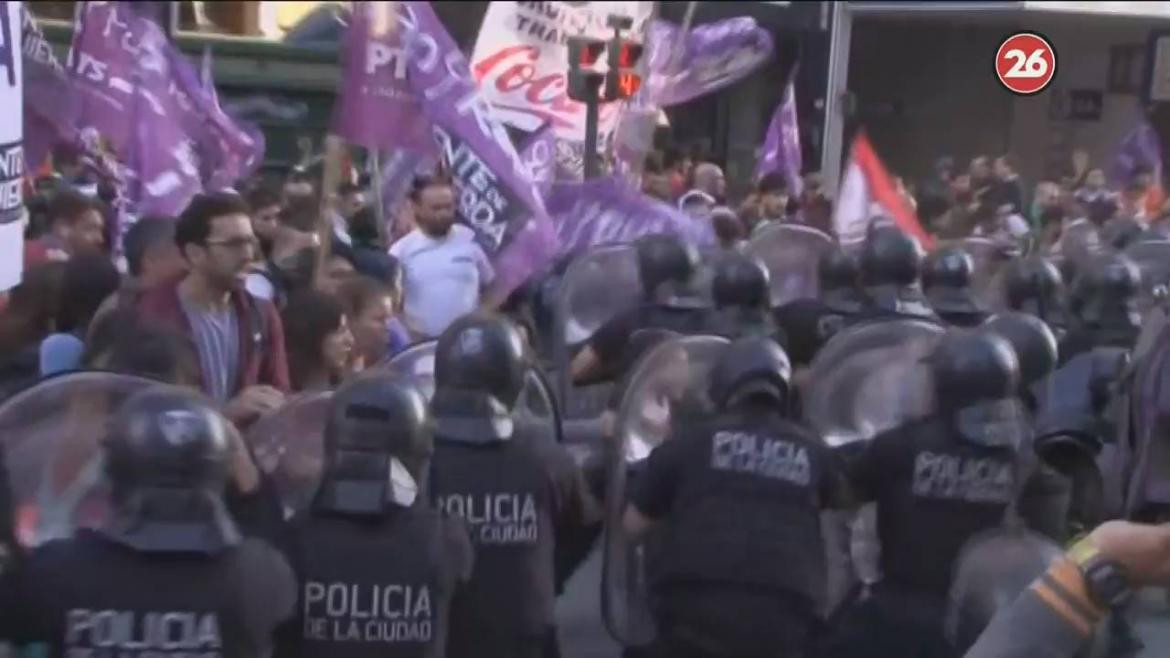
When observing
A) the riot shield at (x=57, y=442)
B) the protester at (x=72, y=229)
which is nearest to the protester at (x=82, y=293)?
the protester at (x=72, y=229)

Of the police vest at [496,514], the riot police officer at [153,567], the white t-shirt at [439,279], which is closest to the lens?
the riot police officer at [153,567]

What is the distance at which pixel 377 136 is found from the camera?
10.6m

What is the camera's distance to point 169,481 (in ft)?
14.0

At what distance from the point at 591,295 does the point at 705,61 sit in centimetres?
703

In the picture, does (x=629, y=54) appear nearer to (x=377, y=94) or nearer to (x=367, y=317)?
(x=377, y=94)

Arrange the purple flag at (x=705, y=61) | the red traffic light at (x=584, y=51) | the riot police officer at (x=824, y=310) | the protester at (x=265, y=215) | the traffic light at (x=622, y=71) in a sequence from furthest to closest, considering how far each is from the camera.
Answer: the purple flag at (x=705, y=61) → the traffic light at (x=622, y=71) → the red traffic light at (x=584, y=51) → the protester at (x=265, y=215) → the riot police officer at (x=824, y=310)

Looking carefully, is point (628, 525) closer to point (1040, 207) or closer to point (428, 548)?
point (428, 548)

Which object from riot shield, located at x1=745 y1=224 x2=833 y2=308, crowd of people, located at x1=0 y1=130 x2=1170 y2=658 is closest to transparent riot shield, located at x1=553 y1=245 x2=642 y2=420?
crowd of people, located at x1=0 y1=130 x2=1170 y2=658

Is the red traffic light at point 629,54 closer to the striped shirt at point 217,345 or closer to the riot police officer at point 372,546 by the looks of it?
the striped shirt at point 217,345

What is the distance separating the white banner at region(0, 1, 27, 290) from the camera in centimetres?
639

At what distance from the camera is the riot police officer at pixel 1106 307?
8758 millimetres

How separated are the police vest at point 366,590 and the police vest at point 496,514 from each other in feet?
2.44

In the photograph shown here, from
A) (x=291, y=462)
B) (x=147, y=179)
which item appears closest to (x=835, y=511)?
(x=291, y=462)

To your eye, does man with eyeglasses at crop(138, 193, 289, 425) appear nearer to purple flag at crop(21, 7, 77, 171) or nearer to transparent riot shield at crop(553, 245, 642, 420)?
transparent riot shield at crop(553, 245, 642, 420)
